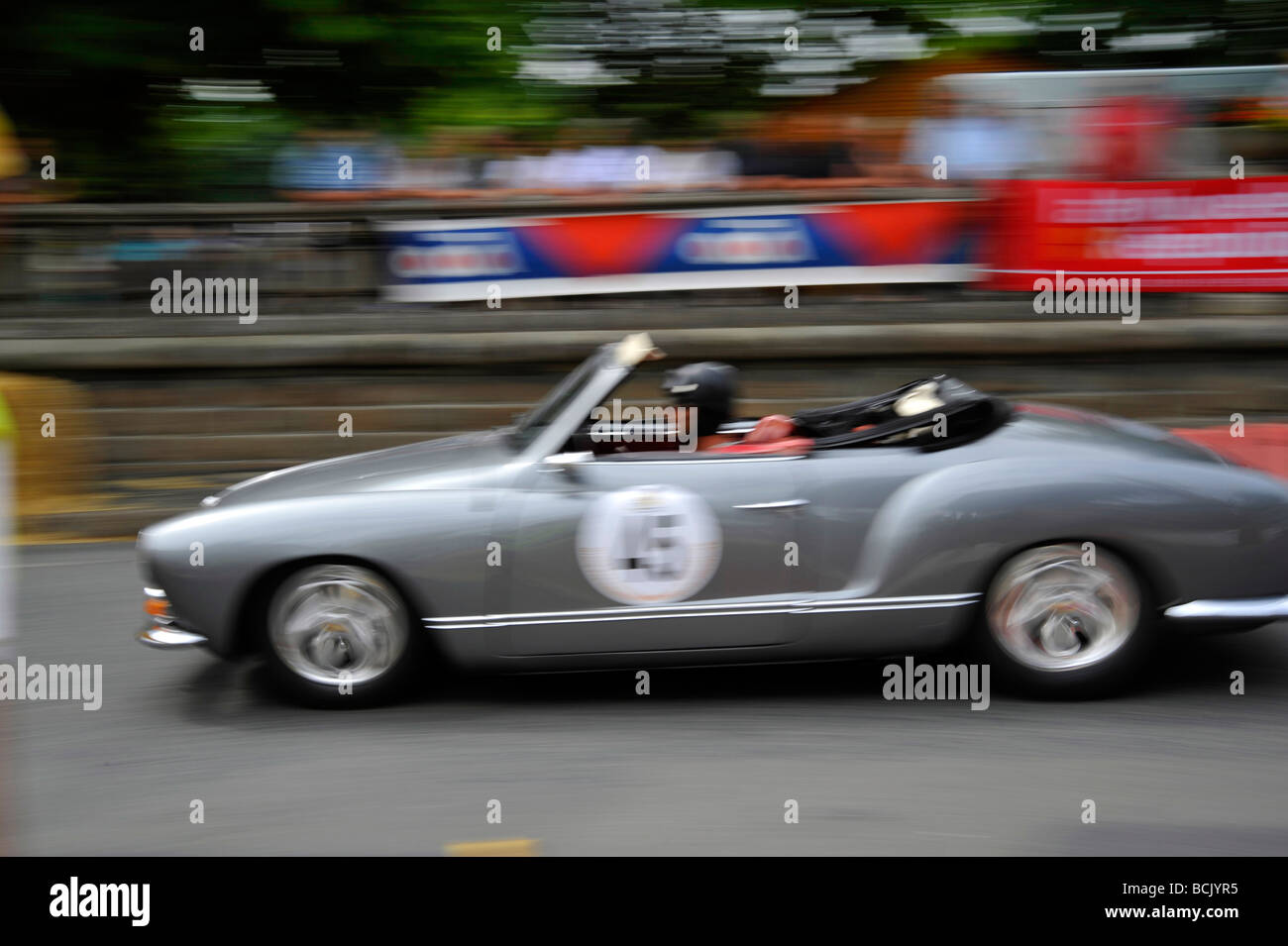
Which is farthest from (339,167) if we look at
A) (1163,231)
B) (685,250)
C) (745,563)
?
(745,563)

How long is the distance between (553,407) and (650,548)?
791mm

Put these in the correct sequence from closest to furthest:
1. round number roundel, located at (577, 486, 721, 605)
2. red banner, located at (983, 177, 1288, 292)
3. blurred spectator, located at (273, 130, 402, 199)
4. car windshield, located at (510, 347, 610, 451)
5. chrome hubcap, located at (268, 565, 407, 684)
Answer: round number roundel, located at (577, 486, 721, 605), chrome hubcap, located at (268, 565, 407, 684), car windshield, located at (510, 347, 610, 451), red banner, located at (983, 177, 1288, 292), blurred spectator, located at (273, 130, 402, 199)

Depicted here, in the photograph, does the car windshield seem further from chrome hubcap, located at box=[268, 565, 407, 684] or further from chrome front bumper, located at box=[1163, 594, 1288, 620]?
chrome front bumper, located at box=[1163, 594, 1288, 620]

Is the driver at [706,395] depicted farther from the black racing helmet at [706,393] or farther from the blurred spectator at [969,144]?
the blurred spectator at [969,144]

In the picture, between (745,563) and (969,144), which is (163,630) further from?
(969,144)

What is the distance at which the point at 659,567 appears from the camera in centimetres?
460

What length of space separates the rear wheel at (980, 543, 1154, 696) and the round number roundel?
99 centimetres

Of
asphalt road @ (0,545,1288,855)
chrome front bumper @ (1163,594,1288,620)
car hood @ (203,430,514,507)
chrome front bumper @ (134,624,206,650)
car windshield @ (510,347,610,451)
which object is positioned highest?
car windshield @ (510,347,610,451)

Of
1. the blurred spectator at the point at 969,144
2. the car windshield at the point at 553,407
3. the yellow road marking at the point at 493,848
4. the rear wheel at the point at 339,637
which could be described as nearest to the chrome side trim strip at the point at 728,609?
the rear wheel at the point at 339,637

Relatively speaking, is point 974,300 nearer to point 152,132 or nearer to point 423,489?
point 423,489

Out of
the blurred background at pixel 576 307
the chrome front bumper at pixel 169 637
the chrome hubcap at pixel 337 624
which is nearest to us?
the blurred background at pixel 576 307

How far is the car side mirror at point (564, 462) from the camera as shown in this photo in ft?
15.5

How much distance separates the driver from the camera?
16.6 ft

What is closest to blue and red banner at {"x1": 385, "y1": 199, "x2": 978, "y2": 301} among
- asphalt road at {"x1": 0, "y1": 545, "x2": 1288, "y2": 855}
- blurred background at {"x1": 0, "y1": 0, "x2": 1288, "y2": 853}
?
blurred background at {"x1": 0, "y1": 0, "x2": 1288, "y2": 853}
